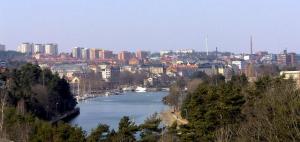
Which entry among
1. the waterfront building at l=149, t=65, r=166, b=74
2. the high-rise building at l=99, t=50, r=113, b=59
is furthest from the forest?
the high-rise building at l=99, t=50, r=113, b=59

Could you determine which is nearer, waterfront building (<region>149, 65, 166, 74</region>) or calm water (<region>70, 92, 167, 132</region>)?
calm water (<region>70, 92, 167, 132</region>)

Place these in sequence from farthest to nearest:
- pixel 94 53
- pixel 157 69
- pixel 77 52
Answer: pixel 77 52, pixel 94 53, pixel 157 69

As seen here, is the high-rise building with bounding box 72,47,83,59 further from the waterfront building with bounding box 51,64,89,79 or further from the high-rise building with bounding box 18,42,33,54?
the waterfront building with bounding box 51,64,89,79

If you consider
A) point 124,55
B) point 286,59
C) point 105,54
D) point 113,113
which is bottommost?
point 113,113

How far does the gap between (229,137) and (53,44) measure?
10225 centimetres

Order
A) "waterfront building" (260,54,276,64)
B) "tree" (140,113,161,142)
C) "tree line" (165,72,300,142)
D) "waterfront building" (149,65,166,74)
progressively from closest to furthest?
"tree line" (165,72,300,142), "tree" (140,113,161,142), "waterfront building" (149,65,166,74), "waterfront building" (260,54,276,64)

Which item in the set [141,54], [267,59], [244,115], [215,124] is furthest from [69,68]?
[215,124]

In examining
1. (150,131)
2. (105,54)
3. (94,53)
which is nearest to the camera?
(150,131)

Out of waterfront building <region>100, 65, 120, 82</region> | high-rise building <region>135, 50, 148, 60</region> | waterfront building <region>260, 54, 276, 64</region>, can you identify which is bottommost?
waterfront building <region>100, 65, 120, 82</region>

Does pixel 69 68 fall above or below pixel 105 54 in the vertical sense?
below

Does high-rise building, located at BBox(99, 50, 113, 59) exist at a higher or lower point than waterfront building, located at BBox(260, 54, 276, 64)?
higher

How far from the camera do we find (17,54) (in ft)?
298

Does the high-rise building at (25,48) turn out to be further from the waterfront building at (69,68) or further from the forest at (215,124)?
the forest at (215,124)

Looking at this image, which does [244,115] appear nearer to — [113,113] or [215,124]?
[215,124]
